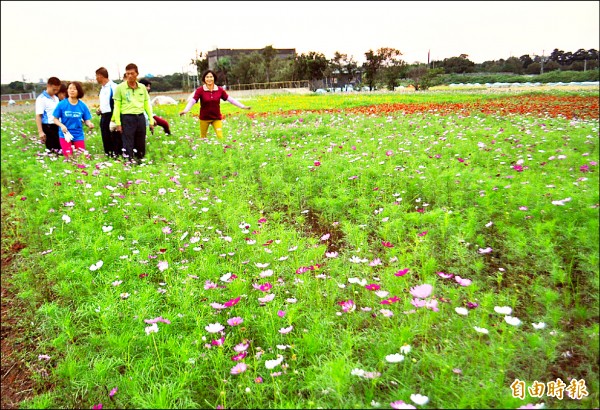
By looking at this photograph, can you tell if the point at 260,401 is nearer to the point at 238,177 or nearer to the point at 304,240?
the point at 304,240

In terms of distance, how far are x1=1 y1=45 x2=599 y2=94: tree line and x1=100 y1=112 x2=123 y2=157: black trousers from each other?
2283 mm

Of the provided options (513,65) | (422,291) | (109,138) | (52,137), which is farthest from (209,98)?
(422,291)

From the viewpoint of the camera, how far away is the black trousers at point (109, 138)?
6.45 meters

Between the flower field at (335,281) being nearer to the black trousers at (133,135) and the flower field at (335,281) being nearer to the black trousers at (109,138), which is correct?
the black trousers at (133,135)

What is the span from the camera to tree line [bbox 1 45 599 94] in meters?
1.86

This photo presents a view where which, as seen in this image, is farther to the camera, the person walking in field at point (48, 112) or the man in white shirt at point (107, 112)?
the person walking in field at point (48, 112)

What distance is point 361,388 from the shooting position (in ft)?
5.60

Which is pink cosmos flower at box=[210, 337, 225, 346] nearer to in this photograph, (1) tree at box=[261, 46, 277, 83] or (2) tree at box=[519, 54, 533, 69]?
(2) tree at box=[519, 54, 533, 69]

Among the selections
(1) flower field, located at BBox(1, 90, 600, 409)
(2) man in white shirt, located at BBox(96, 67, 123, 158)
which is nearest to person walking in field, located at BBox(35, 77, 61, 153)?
(2) man in white shirt, located at BBox(96, 67, 123, 158)

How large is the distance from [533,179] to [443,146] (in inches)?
79.6

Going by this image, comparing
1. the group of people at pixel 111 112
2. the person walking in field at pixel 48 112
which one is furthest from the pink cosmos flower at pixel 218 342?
the person walking in field at pixel 48 112

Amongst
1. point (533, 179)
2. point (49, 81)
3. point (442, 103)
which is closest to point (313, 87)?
point (442, 103)

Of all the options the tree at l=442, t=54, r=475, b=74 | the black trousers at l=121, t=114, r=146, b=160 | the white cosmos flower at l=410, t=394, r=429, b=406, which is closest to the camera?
the white cosmos flower at l=410, t=394, r=429, b=406

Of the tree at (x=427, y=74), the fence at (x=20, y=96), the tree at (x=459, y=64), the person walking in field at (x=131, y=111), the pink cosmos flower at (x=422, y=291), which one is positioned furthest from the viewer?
the fence at (x=20, y=96)
